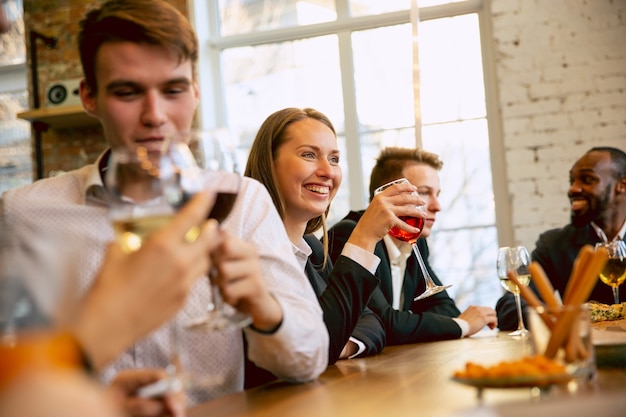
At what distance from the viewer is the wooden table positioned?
90 cm

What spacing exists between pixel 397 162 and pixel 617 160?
4.29ft

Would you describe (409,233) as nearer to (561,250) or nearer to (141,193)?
(141,193)

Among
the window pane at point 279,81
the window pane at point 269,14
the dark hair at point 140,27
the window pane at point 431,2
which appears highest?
the window pane at point 269,14

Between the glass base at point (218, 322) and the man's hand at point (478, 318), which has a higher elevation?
the glass base at point (218, 322)

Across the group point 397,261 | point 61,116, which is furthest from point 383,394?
point 61,116

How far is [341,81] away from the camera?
5.29m

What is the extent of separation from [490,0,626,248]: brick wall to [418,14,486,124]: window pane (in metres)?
0.33

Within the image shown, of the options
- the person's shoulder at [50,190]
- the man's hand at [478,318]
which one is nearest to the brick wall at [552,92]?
the man's hand at [478,318]

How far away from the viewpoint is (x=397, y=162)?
358 centimetres

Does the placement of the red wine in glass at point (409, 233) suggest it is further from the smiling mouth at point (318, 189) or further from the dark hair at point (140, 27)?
the dark hair at point (140, 27)

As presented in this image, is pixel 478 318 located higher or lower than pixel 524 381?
lower

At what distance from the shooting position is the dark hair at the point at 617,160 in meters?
4.07

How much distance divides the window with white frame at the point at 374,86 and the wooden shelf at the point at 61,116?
80 cm

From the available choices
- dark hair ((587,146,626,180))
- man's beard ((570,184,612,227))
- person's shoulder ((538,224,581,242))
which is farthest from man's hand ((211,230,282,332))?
dark hair ((587,146,626,180))
